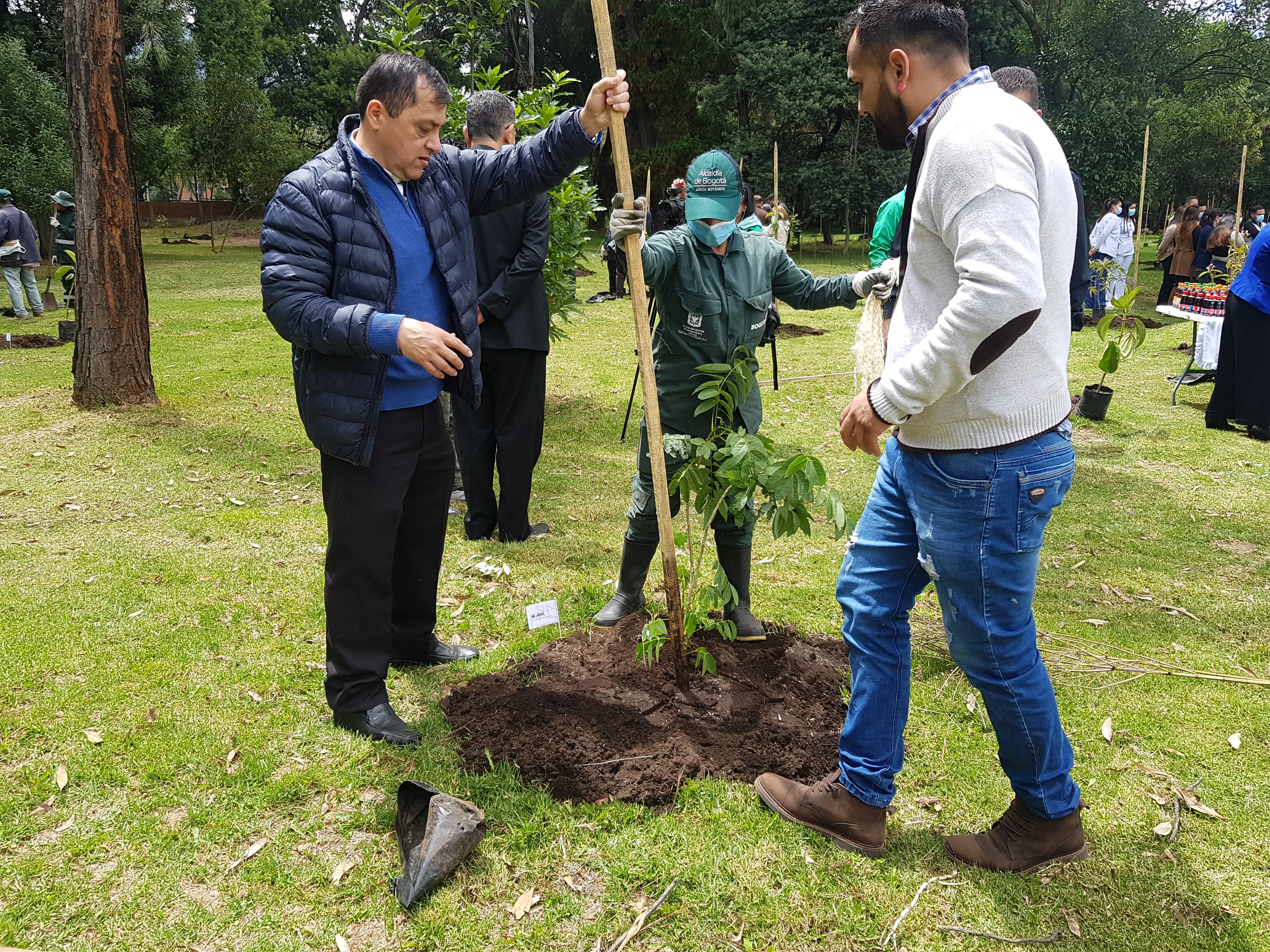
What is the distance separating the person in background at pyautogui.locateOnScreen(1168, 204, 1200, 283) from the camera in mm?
15227

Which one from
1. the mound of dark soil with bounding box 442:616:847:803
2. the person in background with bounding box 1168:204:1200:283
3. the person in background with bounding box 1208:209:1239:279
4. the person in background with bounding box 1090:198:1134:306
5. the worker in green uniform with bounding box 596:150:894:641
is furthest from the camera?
the person in background with bounding box 1090:198:1134:306

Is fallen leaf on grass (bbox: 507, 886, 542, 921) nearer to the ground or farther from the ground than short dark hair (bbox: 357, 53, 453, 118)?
nearer to the ground

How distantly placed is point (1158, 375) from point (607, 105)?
10523 mm

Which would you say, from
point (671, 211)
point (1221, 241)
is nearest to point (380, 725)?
point (671, 211)

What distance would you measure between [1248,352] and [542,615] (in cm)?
732

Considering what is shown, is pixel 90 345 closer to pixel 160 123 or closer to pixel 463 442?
pixel 463 442

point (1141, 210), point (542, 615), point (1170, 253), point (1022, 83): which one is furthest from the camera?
point (1141, 210)

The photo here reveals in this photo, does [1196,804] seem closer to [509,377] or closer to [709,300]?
[709,300]

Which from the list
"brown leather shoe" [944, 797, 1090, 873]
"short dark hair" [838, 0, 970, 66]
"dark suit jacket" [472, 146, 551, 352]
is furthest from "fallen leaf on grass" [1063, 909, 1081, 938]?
"dark suit jacket" [472, 146, 551, 352]

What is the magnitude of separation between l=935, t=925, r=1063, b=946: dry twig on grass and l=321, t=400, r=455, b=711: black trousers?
219 cm

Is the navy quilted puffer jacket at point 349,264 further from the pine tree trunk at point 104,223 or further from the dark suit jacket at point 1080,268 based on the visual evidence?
the pine tree trunk at point 104,223

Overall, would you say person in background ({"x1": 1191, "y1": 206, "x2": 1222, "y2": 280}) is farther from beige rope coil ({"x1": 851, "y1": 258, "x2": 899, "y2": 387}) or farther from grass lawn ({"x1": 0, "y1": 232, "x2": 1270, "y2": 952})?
beige rope coil ({"x1": 851, "y1": 258, "x2": 899, "y2": 387})

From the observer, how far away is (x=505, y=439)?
5680 millimetres

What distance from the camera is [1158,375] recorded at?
442 inches
